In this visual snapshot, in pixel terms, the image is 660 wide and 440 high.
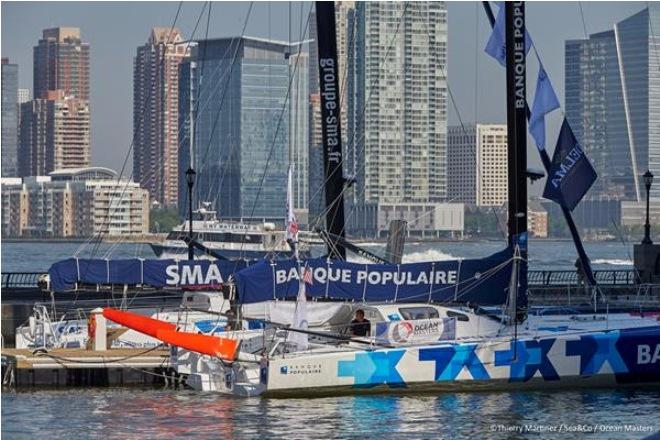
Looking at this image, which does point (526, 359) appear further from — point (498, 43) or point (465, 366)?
point (498, 43)

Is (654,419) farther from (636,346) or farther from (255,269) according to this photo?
(255,269)

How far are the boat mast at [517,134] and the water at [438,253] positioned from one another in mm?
76119

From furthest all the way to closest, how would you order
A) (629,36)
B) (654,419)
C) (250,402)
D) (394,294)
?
(629,36)
(394,294)
(250,402)
(654,419)

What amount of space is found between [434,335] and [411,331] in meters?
0.42

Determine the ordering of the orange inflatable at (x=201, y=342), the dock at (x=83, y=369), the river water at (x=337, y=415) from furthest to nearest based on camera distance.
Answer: the dock at (x=83, y=369)
the orange inflatable at (x=201, y=342)
the river water at (x=337, y=415)

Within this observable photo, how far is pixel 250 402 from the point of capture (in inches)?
1054

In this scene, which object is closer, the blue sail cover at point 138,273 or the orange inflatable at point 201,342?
the orange inflatable at point 201,342

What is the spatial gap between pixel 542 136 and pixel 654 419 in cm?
628

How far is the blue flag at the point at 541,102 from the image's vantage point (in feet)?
94.3

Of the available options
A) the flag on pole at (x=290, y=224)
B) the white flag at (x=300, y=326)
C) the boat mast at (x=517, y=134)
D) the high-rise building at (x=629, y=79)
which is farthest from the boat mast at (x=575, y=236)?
the high-rise building at (x=629, y=79)

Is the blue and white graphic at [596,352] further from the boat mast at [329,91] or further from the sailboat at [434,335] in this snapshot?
the boat mast at [329,91]

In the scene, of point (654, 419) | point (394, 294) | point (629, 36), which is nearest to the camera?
point (654, 419)

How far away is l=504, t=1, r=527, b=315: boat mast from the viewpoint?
27.9m

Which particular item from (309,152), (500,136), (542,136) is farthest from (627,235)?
(542,136)
